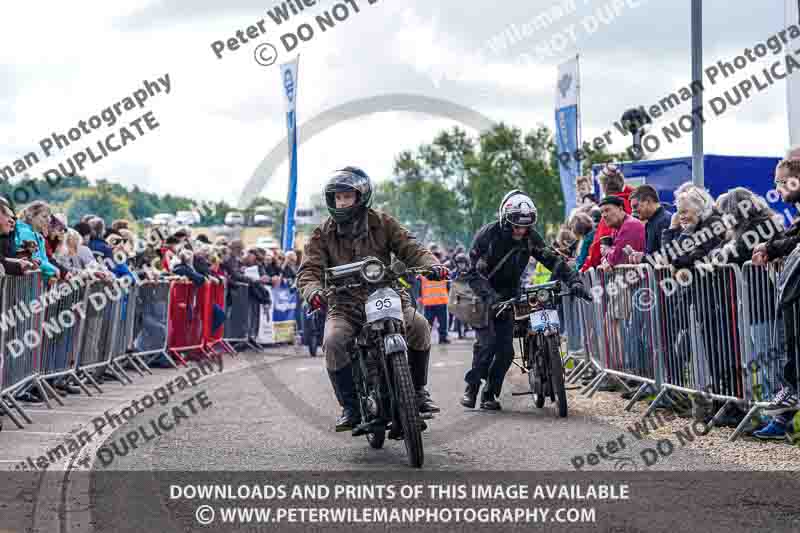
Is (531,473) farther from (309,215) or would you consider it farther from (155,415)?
(309,215)

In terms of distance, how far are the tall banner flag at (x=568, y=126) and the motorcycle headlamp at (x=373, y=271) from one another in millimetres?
14101

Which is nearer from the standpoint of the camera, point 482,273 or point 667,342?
point 667,342

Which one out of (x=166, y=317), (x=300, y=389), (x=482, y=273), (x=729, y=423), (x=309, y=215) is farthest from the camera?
(x=309, y=215)

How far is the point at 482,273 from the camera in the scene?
436 inches

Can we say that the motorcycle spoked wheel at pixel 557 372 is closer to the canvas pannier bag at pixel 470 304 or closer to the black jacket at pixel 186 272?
the canvas pannier bag at pixel 470 304

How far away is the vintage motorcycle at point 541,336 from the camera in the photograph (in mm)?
10320

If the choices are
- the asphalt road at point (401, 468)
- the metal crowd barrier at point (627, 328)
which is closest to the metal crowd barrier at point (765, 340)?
the asphalt road at point (401, 468)

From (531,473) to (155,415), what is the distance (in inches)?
198

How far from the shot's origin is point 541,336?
418 inches

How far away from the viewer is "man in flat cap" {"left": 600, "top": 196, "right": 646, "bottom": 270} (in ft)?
40.4

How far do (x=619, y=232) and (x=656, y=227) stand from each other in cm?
58

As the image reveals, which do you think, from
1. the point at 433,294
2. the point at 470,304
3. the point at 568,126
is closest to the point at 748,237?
the point at 470,304

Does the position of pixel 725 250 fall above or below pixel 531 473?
above

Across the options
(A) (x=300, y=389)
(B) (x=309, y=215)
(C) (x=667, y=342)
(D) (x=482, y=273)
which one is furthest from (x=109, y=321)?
(B) (x=309, y=215)
